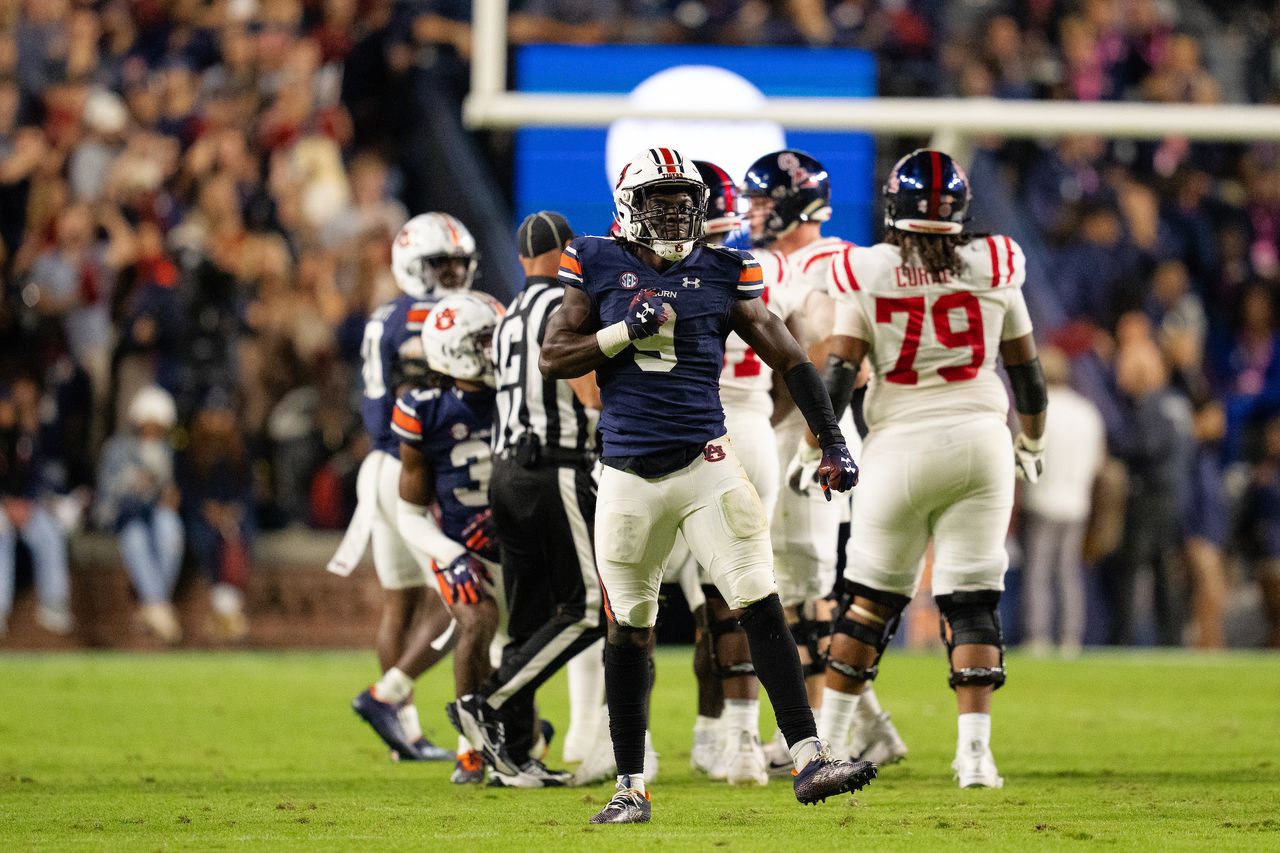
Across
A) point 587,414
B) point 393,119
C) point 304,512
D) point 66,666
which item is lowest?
point 66,666

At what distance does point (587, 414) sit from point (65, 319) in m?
8.29

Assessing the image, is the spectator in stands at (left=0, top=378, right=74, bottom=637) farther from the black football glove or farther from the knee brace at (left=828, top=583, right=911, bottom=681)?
the black football glove

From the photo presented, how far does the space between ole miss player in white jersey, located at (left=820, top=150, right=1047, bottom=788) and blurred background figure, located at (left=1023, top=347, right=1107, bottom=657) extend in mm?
7296

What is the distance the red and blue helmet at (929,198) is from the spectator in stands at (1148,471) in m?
8.25

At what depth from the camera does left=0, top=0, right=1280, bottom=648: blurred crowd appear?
14.0 metres

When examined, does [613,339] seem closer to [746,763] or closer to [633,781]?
[633,781]

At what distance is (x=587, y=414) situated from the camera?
713cm

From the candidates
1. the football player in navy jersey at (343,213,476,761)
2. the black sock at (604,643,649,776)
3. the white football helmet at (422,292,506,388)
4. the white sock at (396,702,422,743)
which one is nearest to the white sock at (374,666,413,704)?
the football player in navy jersey at (343,213,476,761)

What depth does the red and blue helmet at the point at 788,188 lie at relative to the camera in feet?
25.8

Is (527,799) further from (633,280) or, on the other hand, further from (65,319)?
(65,319)

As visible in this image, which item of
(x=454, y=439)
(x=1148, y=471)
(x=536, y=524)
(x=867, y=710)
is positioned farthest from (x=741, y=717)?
(x=1148, y=471)

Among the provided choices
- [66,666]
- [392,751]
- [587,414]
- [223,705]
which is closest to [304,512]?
[66,666]

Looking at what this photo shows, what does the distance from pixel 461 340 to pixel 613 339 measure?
1.70 metres

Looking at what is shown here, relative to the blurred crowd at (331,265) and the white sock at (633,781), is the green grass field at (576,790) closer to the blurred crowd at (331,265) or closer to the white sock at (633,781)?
the white sock at (633,781)
